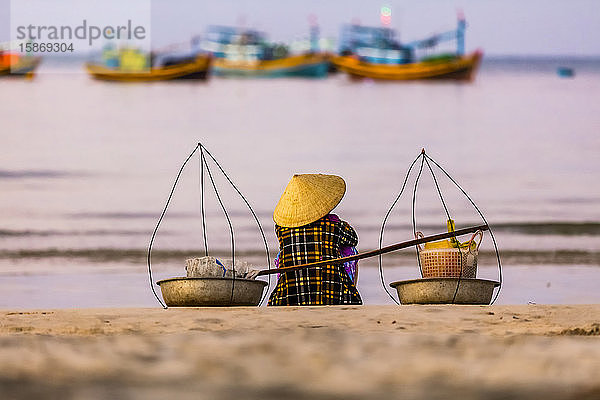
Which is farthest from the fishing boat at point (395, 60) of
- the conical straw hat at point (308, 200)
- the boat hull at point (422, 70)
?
the conical straw hat at point (308, 200)

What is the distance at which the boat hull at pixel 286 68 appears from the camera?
30359 millimetres

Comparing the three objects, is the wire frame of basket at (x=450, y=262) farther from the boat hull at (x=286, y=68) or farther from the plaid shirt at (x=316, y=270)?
the boat hull at (x=286, y=68)

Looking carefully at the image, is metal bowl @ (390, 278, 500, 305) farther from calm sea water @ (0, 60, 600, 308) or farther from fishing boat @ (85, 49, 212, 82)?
fishing boat @ (85, 49, 212, 82)

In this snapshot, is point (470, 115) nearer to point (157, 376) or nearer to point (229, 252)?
point (229, 252)

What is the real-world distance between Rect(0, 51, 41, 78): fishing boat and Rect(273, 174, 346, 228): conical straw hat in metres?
22.5

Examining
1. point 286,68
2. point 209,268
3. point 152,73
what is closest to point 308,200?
point 209,268

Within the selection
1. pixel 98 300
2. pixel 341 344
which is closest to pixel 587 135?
pixel 98 300

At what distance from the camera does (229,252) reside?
7516 millimetres

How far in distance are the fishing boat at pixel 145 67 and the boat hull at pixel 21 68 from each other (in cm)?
143

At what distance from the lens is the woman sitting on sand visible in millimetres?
4176

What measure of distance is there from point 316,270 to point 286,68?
26710mm

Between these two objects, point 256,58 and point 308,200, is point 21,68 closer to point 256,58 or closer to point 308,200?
point 256,58

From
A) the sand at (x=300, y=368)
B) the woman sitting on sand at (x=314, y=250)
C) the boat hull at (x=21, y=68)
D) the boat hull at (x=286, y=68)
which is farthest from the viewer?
the boat hull at (x=286, y=68)

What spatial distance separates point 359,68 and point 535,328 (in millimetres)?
26184
